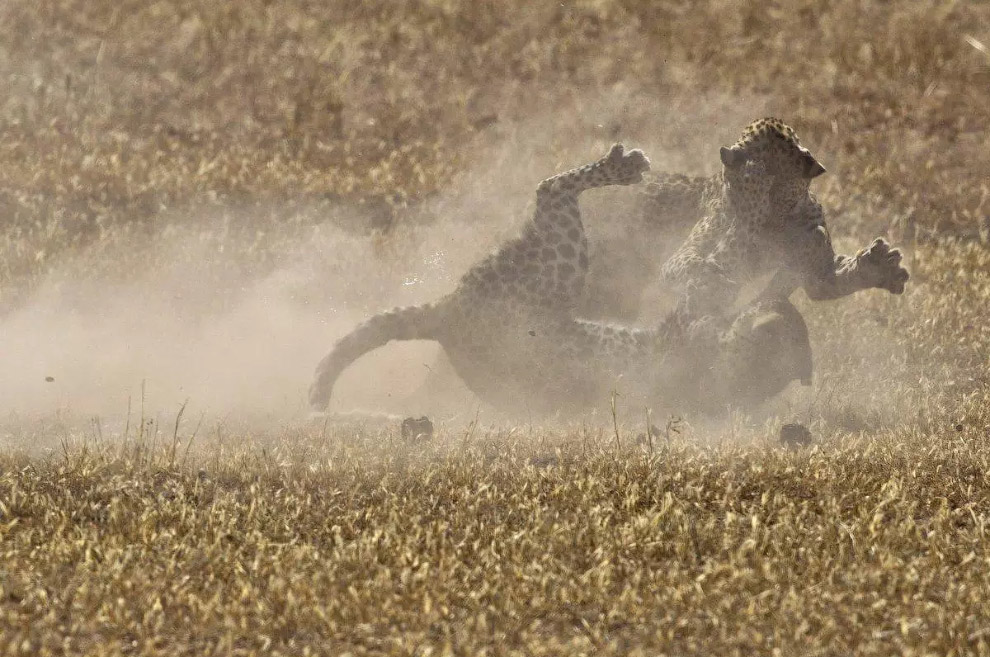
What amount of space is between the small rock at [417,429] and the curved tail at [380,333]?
76 centimetres

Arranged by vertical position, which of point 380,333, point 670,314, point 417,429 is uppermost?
point 670,314

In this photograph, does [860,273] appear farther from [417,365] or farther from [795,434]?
[417,365]

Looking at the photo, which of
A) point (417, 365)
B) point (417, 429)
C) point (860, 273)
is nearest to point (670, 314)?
point (860, 273)

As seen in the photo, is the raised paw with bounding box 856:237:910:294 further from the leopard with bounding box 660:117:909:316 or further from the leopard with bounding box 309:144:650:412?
the leopard with bounding box 309:144:650:412

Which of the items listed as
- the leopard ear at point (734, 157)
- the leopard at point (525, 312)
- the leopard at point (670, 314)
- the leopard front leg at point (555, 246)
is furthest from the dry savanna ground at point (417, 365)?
the leopard ear at point (734, 157)

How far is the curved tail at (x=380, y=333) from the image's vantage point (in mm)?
8938

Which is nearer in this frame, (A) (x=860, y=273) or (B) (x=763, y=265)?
(A) (x=860, y=273)

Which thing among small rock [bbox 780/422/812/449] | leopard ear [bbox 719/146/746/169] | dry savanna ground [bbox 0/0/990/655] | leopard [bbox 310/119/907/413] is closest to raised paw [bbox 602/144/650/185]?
leopard [bbox 310/119/907/413]

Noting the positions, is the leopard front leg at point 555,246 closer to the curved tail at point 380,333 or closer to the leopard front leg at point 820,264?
the curved tail at point 380,333

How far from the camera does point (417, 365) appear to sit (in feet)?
33.3

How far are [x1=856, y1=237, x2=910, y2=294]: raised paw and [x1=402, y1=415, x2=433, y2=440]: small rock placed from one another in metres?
2.73

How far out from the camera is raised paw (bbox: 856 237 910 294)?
8.33 metres

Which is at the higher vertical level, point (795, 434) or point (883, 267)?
point (883, 267)

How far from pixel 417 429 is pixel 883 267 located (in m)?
2.90
